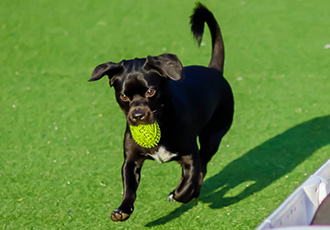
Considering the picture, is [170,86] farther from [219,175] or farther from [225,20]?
[225,20]

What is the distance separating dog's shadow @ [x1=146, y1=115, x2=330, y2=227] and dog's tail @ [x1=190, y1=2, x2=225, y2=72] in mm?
995

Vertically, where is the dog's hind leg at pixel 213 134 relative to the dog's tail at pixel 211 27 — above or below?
below

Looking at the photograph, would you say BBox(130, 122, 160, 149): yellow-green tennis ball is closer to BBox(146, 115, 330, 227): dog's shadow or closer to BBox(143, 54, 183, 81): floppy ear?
BBox(143, 54, 183, 81): floppy ear

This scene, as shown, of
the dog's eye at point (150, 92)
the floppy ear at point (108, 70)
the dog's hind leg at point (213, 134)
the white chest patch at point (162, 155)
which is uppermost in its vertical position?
the floppy ear at point (108, 70)

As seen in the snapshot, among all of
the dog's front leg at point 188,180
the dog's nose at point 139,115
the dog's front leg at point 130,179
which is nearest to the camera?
the dog's nose at point 139,115

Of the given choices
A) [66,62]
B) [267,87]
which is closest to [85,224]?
[267,87]

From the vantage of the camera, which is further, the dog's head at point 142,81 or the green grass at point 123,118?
the green grass at point 123,118

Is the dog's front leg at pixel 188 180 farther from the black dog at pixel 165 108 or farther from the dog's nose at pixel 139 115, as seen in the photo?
the dog's nose at pixel 139 115

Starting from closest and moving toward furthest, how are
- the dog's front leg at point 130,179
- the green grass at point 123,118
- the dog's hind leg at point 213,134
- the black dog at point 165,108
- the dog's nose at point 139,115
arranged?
the dog's nose at point 139,115
the black dog at point 165,108
the dog's front leg at point 130,179
the green grass at point 123,118
the dog's hind leg at point 213,134

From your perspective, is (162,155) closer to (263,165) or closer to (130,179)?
(130,179)

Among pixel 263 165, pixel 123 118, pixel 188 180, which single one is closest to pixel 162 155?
pixel 188 180

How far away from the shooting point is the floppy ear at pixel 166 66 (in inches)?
157

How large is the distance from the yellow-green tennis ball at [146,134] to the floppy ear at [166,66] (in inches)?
15.2

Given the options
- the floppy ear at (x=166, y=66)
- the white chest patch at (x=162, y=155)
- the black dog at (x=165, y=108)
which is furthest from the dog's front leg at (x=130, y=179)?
the floppy ear at (x=166, y=66)
